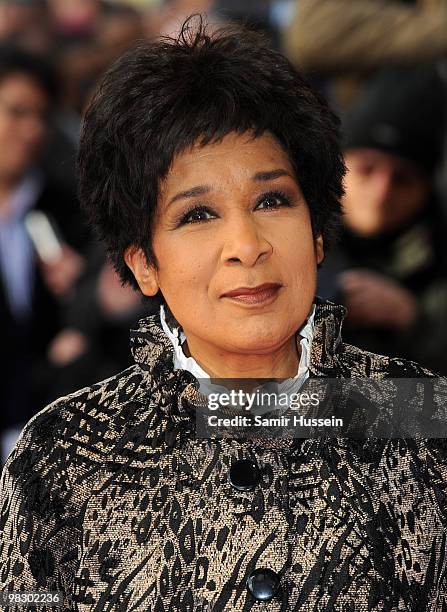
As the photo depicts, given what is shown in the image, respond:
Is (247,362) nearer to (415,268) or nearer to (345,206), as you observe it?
(345,206)

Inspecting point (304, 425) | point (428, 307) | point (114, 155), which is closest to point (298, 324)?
point (304, 425)

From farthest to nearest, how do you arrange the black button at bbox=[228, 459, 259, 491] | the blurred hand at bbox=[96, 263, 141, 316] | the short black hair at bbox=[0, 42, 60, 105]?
the short black hair at bbox=[0, 42, 60, 105], the blurred hand at bbox=[96, 263, 141, 316], the black button at bbox=[228, 459, 259, 491]

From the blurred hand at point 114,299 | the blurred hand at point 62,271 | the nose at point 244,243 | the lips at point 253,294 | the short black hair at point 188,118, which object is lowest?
the lips at point 253,294

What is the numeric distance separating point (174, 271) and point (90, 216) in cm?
24

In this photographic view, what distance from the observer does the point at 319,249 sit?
1775 millimetres

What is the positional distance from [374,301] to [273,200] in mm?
969

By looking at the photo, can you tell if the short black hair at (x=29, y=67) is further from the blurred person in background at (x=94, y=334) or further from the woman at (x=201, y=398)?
the woman at (x=201, y=398)

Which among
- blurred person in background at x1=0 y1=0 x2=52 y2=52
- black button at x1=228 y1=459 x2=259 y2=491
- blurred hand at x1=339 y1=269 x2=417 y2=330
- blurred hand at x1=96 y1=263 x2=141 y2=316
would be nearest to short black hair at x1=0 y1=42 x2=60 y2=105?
blurred person in background at x1=0 y1=0 x2=52 y2=52

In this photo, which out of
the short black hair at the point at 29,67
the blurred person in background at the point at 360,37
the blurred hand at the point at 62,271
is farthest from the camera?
the short black hair at the point at 29,67

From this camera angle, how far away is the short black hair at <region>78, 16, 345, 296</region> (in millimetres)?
1685

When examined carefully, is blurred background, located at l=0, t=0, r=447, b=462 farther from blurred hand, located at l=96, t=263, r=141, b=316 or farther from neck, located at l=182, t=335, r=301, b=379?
neck, located at l=182, t=335, r=301, b=379

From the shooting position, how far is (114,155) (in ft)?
5.72

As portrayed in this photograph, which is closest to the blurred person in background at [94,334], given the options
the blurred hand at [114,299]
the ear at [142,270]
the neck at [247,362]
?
the blurred hand at [114,299]

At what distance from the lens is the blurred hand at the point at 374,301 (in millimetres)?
2443
